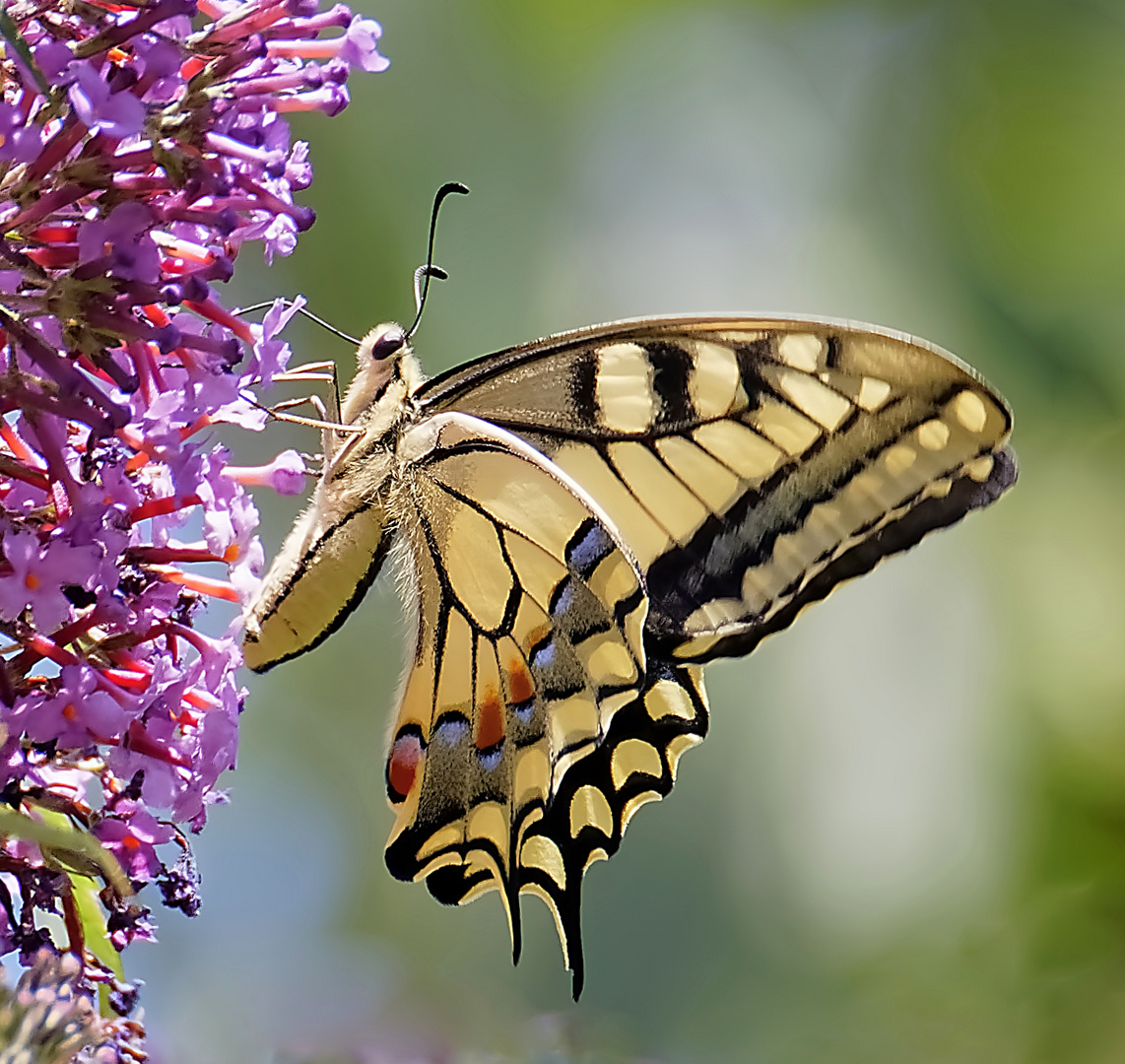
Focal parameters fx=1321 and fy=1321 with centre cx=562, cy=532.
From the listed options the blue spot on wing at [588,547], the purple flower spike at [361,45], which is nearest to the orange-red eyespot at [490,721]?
the blue spot on wing at [588,547]

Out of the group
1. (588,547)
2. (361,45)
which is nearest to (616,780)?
(588,547)

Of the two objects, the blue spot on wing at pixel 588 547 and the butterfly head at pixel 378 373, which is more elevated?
the butterfly head at pixel 378 373

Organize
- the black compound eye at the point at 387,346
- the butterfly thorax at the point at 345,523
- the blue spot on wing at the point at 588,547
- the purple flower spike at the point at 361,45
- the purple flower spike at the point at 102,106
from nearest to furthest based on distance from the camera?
the purple flower spike at the point at 102,106 → the purple flower spike at the point at 361,45 → the butterfly thorax at the point at 345,523 → the blue spot on wing at the point at 588,547 → the black compound eye at the point at 387,346

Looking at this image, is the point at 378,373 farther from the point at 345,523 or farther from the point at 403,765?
the point at 403,765

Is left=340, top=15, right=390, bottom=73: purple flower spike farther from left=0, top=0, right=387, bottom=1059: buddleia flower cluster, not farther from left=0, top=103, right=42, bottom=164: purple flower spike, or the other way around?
left=0, top=103, right=42, bottom=164: purple flower spike

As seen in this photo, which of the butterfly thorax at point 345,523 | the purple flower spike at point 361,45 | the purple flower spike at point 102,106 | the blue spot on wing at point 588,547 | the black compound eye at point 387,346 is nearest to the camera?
the purple flower spike at point 102,106

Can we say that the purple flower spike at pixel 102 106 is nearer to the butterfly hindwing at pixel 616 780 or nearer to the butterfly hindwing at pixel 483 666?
the butterfly hindwing at pixel 483 666

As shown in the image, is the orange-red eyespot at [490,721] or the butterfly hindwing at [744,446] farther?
the orange-red eyespot at [490,721]
